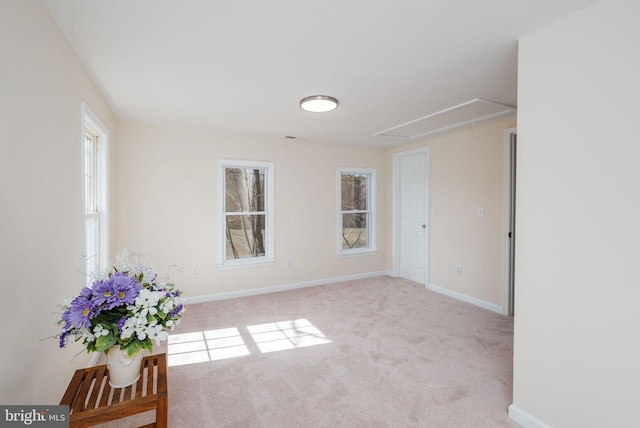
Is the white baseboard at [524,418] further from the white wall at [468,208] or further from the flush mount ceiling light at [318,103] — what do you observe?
the flush mount ceiling light at [318,103]

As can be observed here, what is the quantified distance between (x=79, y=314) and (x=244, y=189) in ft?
11.4

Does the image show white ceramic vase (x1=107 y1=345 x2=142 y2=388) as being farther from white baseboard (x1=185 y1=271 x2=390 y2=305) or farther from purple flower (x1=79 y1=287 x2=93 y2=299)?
white baseboard (x1=185 y1=271 x2=390 y2=305)

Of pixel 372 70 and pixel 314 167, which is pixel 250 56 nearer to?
pixel 372 70

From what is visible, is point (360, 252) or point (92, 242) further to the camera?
point (360, 252)

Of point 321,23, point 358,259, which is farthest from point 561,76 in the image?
point 358,259

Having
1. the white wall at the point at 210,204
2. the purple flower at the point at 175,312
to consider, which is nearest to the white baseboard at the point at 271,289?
the white wall at the point at 210,204

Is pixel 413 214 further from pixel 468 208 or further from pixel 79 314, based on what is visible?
pixel 79 314

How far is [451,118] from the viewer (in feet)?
12.0

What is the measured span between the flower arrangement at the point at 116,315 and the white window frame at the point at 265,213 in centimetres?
301

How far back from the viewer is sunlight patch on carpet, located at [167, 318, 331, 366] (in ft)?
9.10

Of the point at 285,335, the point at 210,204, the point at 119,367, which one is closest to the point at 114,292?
the point at 119,367

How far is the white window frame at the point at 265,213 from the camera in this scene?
14.2ft

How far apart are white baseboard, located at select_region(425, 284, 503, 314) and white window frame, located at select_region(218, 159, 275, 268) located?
2492 millimetres

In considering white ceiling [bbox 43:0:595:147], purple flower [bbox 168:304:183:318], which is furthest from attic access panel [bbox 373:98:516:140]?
purple flower [bbox 168:304:183:318]
